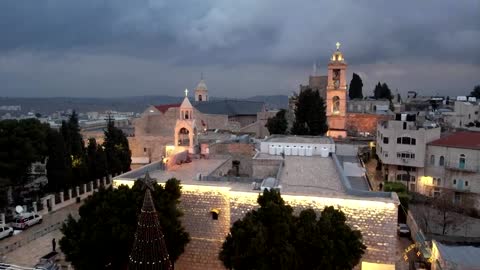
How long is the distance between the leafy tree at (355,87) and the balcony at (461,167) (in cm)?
3348

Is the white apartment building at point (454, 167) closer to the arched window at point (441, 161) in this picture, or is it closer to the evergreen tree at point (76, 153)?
the arched window at point (441, 161)

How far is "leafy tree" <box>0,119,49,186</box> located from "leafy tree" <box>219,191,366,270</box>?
58.1 ft

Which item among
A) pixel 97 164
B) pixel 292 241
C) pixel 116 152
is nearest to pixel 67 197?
pixel 97 164

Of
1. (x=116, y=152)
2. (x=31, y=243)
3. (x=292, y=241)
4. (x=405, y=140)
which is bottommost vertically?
(x=31, y=243)

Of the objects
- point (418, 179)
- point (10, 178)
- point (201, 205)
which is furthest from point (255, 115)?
point (201, 205)

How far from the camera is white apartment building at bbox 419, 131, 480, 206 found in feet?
85.8

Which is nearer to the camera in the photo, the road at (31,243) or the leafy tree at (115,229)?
the leafy tree at (115,229)

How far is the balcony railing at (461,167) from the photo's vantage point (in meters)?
26.0

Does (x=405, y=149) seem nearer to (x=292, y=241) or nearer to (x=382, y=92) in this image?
(x=292, y=241)

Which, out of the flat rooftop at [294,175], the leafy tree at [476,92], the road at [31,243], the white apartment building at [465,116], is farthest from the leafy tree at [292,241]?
the leafy tree at [476,92]

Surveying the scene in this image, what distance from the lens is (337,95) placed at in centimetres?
3931

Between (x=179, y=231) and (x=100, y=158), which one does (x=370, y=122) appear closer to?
(x=100, y=158)

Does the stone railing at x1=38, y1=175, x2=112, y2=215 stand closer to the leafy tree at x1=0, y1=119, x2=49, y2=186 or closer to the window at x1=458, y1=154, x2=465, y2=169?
the leafy tree at x1=0, y1=119, x2=49, y2=186

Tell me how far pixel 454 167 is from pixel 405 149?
3378 mm
